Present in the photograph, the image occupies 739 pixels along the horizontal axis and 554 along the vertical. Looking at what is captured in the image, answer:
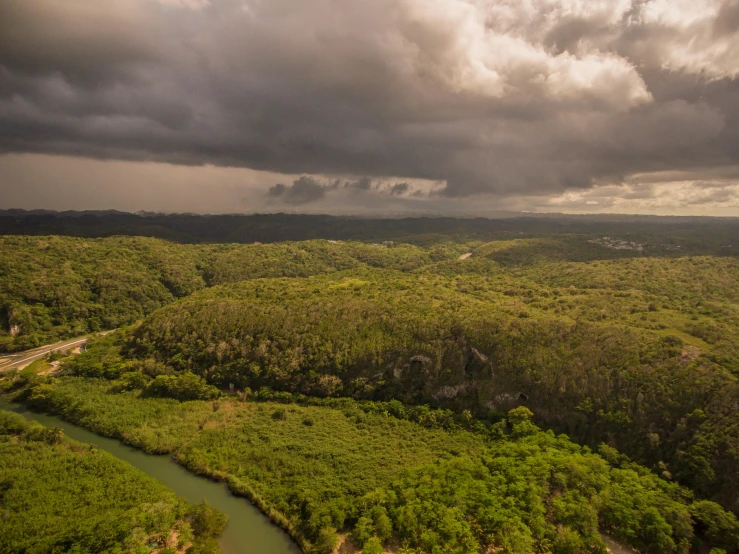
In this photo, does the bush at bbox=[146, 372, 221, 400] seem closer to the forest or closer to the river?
the forest

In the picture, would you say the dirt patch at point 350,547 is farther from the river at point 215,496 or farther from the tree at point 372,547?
the river at point 215,496

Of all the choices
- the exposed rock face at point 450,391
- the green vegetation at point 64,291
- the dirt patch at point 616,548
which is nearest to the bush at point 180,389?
the exposed rock face at point 450,391

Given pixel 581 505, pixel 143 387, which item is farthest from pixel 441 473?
pixel 143 387

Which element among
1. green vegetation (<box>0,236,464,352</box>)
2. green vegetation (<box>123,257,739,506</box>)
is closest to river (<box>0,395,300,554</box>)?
green vegetation (<box>123,257,739,506</box>)

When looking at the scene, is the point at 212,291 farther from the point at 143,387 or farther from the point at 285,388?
the point at 285,388

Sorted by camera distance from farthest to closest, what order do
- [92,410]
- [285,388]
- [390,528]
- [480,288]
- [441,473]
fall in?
[480,288] < [285,388] < [92,410] < [441,473] < [390,528]

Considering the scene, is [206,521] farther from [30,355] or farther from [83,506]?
[30,355]
